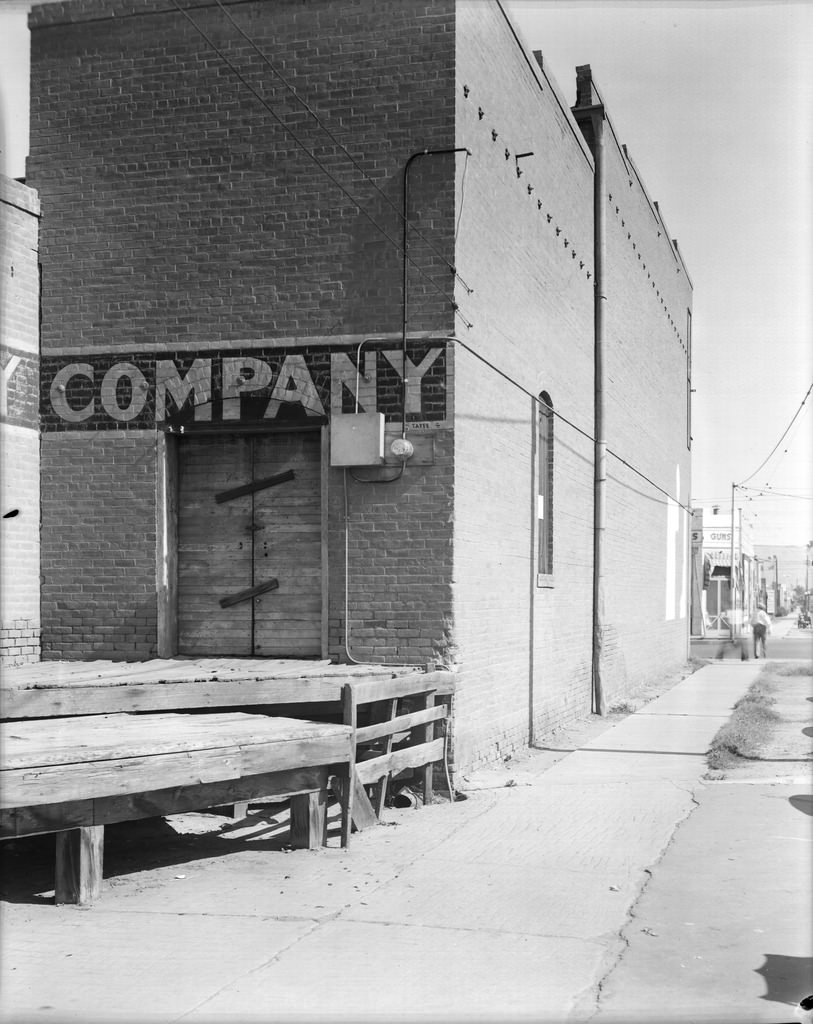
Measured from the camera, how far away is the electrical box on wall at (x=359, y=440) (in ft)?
32.9

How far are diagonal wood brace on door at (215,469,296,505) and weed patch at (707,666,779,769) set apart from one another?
5.35 m

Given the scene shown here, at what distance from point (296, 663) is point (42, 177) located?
205 inches

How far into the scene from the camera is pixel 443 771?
10.0 meters

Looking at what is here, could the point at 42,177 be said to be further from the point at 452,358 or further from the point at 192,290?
the point at 452,358

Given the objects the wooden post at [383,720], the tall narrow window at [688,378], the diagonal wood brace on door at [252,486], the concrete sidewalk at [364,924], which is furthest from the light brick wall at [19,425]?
the tall narrow window at [688,378]

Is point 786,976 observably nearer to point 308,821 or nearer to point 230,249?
point 308,821

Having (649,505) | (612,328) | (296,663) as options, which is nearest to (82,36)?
(296,663)

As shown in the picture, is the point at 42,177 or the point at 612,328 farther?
the point at 612,328

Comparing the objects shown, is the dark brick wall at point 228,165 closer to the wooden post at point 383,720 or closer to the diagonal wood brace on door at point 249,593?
the diagonal wood brace on door at point 249,593

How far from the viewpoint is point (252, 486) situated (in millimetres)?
10578

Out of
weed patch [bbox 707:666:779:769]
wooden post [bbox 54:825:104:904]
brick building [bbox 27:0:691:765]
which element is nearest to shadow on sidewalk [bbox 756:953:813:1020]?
wooden post [bbox 54:825:104:904]

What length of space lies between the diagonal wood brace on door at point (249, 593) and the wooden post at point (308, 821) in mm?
2913

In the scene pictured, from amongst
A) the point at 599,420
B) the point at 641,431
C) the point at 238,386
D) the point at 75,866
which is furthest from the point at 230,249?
the point at 641,431

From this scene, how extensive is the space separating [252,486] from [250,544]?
54 centimetres
